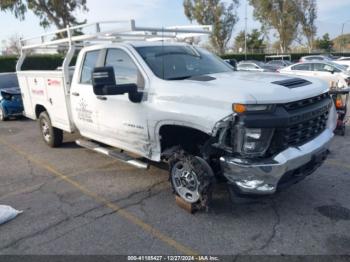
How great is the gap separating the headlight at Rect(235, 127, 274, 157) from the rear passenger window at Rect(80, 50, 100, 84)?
9.46ft

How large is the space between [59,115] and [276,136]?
437 cm

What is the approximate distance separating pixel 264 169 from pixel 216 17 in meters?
53.5

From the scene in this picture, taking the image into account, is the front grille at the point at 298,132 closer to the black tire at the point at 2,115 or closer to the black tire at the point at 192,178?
the black tire at the point at 192,178

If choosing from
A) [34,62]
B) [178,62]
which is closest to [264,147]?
[178,62]

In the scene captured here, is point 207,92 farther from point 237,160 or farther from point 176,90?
point 237,160

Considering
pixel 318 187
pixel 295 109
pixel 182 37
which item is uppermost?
pixel 182 37

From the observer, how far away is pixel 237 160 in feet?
11.1

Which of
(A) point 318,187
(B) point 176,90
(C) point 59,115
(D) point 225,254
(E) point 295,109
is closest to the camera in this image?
(D) point 225,254

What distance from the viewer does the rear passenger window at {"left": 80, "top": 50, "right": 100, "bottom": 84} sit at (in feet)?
17.5

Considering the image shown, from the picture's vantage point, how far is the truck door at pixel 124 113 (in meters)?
4.43

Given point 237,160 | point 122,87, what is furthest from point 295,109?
point 122,87

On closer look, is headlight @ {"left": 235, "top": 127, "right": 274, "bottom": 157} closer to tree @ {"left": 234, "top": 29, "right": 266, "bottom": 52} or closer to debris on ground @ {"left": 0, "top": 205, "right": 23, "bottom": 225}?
debris on ground @ {"left": 0, "top": 205, "right": 23, "bottom": 225}

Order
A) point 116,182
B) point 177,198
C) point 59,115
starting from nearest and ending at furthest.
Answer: point 177,198
point 116,182
point 59,115

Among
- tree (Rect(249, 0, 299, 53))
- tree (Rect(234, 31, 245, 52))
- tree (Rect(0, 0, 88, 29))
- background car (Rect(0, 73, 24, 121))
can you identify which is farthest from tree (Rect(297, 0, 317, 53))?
background car (Rect(0, 73, 24, 121))
